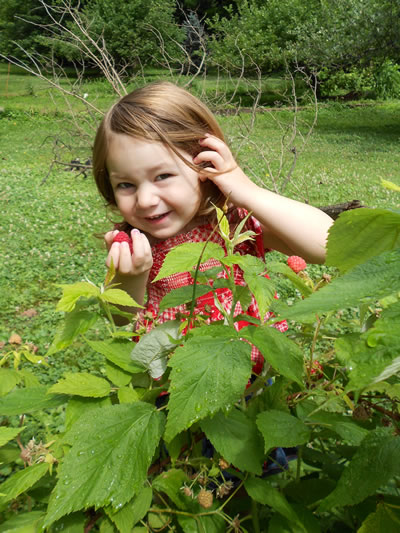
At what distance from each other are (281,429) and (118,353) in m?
0.32

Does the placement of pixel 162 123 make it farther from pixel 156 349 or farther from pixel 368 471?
pixel 368 471

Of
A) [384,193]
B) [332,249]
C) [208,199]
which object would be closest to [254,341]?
[332,249]

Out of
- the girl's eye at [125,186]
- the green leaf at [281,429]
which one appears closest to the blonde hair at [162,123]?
the girl's eye at [125,186]

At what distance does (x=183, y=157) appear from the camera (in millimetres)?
1513

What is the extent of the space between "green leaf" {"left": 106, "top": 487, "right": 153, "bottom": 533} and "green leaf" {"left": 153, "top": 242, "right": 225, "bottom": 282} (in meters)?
0.33

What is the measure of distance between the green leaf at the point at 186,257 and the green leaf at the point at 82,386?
9.7 inches

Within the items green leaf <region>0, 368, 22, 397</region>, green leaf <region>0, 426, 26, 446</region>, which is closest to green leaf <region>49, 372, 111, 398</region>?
green leaf <region>0, 426, 26, 446</region>

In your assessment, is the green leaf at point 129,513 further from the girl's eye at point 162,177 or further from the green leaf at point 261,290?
the girl's eye at point 162,177

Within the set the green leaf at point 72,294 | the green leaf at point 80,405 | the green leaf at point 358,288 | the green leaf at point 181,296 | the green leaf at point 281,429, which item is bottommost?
the green leaf at point 80,405

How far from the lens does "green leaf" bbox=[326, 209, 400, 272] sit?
1.57 feet

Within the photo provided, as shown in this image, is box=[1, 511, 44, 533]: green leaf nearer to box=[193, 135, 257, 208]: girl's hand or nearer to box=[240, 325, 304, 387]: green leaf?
box=[240, 325, 304, 387]: green leaf

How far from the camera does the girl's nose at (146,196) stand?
1434mm

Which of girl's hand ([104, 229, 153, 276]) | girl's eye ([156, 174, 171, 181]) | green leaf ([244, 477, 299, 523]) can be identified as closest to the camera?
green leaf ([244, 477, 299, 523])

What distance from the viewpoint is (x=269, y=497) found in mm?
710
